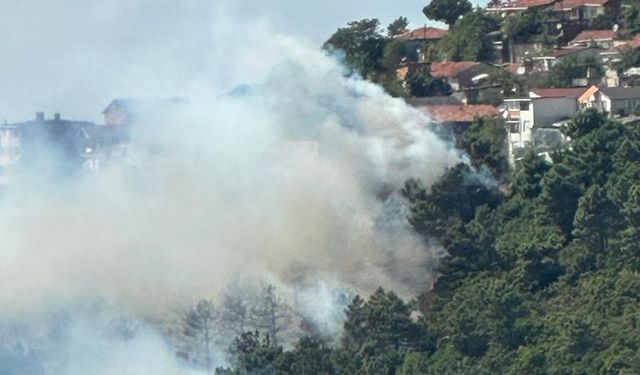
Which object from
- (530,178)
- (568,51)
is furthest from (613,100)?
(530,178)

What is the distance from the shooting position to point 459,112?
59.8 m

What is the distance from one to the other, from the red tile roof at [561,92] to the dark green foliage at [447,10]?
29.9ft

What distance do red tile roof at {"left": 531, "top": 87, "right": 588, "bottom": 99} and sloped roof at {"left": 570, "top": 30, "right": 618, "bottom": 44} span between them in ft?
16.9

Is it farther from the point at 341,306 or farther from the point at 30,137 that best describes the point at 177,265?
the point at 30,137

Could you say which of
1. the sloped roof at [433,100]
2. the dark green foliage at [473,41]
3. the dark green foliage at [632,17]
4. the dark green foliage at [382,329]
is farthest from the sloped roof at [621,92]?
the dark green foliage at [382,329]

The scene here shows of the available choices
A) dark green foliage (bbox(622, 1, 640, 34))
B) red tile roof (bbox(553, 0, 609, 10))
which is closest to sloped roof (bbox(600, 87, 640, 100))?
dark green foliage (bbox(622, 1, 640, 34))

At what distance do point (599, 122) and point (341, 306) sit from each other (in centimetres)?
811

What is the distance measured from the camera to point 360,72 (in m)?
60.7

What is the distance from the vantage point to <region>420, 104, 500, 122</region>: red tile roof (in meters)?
58.1

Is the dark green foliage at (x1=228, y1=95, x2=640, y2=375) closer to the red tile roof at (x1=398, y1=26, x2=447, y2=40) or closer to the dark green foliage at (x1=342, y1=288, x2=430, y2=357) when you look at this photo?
the dark green foliage at (x1=342, y1=288, x2=430, y2=357)

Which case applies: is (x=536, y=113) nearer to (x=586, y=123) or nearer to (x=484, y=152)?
(x=484, y=152)

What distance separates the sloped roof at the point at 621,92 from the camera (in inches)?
2352

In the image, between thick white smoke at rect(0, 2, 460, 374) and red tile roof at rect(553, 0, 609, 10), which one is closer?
thick white smoke at rect(0, 2, 460, 374)

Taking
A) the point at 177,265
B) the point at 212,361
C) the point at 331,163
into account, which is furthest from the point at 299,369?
the point at 331,163
